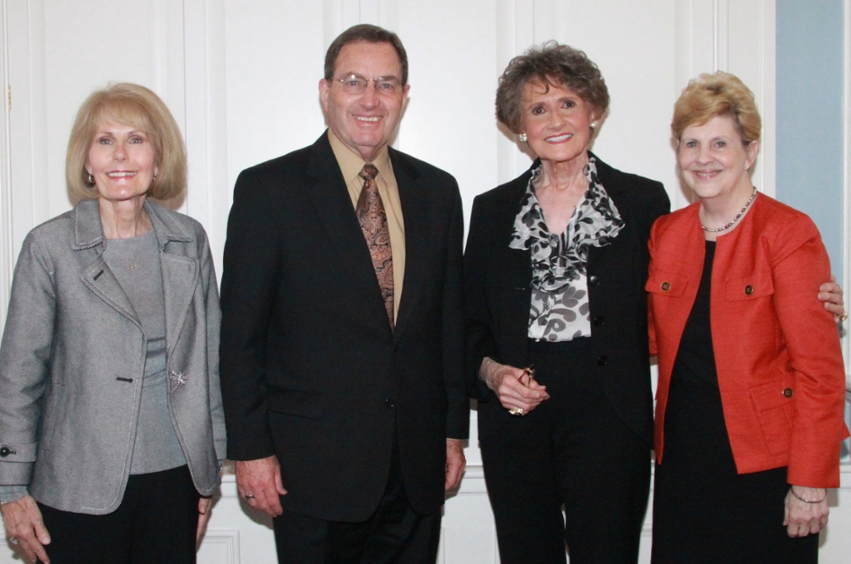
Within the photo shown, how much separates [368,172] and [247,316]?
0.52 metres

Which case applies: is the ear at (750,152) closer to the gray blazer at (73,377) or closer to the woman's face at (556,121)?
the woman's face at (556,121)

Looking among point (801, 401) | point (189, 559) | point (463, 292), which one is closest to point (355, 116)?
point (463, 292)

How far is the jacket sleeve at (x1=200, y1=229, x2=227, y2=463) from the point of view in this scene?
1.95 metres

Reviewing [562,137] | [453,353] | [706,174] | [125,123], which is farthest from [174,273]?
[706,174]

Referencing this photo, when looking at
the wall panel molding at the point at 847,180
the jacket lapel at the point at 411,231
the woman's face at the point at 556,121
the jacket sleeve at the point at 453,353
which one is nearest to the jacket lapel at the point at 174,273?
the jacket lapel at the point at 411,231

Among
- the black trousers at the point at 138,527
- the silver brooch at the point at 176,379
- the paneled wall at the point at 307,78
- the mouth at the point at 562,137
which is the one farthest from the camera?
the paneled wall at the point at 307,78

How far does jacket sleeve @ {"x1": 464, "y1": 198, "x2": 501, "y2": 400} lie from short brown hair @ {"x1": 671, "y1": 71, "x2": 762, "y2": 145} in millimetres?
668

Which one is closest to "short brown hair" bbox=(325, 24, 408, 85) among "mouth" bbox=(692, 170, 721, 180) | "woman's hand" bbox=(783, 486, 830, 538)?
"mouth" bbox=(692, 170, 721, 180)

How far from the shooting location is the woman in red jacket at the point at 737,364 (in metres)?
1.80

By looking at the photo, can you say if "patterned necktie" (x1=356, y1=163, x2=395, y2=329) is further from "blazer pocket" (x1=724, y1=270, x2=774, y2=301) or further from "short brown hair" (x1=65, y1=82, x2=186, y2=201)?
"blazer pocket" (x1=724, y1=270, x2=774, y2=301)

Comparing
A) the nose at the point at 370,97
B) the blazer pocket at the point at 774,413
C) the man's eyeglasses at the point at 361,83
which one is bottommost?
the blazer pocket at the point at 774,413

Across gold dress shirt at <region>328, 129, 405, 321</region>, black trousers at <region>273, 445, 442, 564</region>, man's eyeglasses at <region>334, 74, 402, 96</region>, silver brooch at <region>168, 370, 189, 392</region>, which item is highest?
man's eyeglasses at <region>334, 74, 402, 96</region>

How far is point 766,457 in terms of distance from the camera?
1842 millimetres

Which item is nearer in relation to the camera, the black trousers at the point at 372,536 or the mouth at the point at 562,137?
the black trousers at the point at 372,536
